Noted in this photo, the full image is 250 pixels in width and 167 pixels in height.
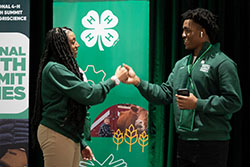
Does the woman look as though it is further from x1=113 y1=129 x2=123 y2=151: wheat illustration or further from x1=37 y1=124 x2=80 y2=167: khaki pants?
x1=113 y1=129 x2=123 y2=151: wheat illustration

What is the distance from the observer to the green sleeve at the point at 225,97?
1.86m

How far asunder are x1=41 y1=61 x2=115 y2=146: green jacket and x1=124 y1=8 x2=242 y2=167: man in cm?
63

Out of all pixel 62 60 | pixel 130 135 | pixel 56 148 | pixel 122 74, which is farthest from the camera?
pixel 130 135

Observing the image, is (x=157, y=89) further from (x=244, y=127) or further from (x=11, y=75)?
(x=11, y=75)

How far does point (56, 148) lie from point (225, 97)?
3.59 ft

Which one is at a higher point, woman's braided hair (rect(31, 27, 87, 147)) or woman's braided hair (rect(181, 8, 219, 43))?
woman's braided hair (rect(181, 8, 219, 43))

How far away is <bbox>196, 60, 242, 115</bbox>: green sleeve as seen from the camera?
186 cm

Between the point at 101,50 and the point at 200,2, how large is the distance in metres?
1.08

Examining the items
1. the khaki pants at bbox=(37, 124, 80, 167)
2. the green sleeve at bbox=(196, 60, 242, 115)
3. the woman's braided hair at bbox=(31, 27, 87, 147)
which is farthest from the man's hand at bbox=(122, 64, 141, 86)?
the khaki pants at bbox=(37, 124, 80, 167)

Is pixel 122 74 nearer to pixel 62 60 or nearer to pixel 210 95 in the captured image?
pixel 62 60

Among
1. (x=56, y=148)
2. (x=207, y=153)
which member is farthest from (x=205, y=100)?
(x=56, y=148)

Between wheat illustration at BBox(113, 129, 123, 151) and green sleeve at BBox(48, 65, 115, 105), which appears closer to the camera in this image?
green sleeve at BBox(48, 65, 115, 105)

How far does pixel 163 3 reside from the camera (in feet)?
9.75

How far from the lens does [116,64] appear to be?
3.04m
